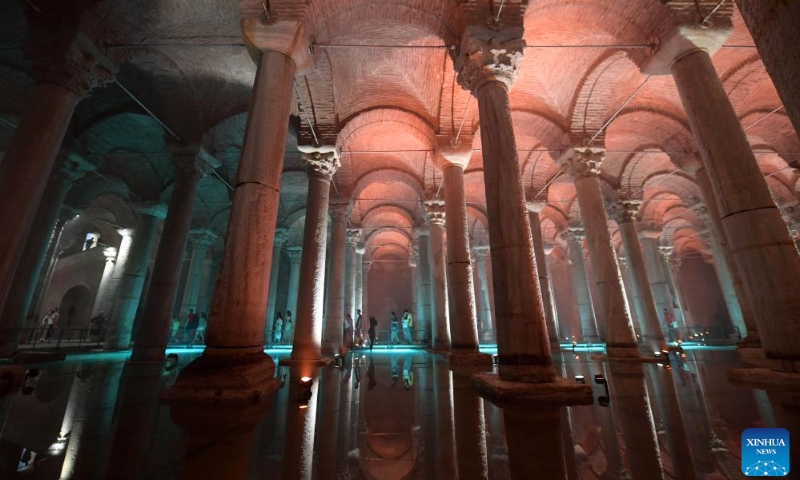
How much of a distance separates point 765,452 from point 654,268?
14480mm

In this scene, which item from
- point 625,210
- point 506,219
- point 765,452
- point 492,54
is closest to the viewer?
point 765,452

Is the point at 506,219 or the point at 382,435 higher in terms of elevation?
the point at 506,219

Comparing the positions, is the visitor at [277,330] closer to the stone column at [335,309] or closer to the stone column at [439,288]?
the stone column at [335,309]

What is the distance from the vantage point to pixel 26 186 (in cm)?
457

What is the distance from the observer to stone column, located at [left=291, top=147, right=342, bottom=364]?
6.75 m

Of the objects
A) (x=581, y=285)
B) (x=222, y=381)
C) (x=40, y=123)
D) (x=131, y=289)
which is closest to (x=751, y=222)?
(x=222, y=381)

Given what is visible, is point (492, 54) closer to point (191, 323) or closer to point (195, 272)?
point (195, 272)

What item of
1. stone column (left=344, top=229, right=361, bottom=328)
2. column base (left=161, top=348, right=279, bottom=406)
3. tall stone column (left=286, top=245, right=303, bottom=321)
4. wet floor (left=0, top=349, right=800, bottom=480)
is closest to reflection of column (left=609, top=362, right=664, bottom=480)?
wet floor (left=0, top=349, right=800, bottom=480)

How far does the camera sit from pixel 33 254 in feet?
24.2

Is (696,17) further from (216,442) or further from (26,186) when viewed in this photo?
(26,186)

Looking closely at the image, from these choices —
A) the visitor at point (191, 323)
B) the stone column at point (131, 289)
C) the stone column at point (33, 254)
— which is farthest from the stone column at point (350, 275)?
the stone column at point (33, 254)

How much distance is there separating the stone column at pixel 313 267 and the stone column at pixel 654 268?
43.0ft

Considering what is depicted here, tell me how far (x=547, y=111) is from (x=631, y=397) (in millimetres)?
7443

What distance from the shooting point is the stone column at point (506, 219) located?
12.2 ft
